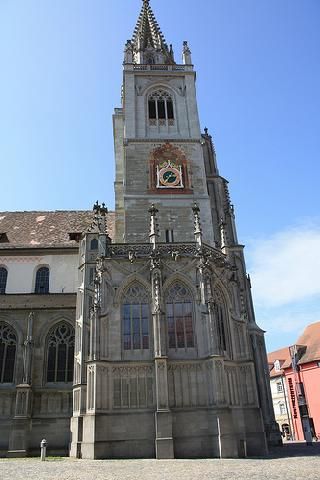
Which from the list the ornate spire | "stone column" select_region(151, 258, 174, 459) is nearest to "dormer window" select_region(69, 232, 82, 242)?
"stone column" select_region(151, 258, 174, 459)

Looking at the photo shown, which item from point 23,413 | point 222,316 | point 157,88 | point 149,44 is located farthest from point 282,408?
point 149,44

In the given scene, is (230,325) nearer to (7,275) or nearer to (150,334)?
(150,334)

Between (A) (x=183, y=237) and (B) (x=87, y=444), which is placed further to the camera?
(A) (x=183, y=237)

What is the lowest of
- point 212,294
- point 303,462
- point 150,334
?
point 303,462

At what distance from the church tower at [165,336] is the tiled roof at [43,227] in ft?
15.7

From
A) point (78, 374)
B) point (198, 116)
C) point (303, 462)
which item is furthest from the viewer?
point (198, 116)

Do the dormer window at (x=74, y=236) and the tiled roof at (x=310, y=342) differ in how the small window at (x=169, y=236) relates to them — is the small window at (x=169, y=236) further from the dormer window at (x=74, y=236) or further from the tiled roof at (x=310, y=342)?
the tiled roof at (x=310, y=342)

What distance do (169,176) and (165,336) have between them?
12.3m

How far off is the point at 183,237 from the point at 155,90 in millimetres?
13639

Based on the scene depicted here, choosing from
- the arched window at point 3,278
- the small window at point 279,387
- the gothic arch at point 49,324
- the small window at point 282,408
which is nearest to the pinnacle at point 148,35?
the arched window at point 3,278

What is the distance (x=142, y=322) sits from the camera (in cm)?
2014

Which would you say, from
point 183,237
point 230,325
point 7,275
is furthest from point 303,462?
point 7,275

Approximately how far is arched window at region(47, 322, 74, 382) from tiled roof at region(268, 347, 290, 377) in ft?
120

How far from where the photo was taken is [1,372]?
23.5 m
